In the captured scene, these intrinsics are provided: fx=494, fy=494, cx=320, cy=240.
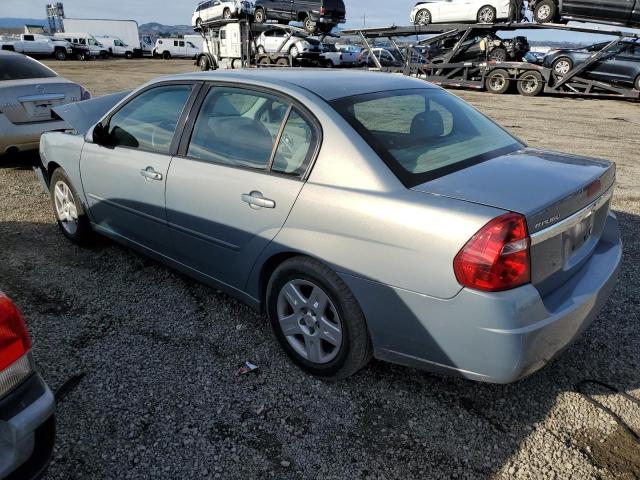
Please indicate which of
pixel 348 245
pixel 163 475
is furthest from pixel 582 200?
pixel 163 475

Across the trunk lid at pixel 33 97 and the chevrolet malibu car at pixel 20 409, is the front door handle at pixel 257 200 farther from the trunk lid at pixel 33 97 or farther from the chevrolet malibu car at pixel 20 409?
the trunk lid at pixel 33 97

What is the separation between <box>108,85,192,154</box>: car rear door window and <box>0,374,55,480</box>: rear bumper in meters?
1.91

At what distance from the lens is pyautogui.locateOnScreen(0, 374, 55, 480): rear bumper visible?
1572 mm

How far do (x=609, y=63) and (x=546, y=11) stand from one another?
2846 millimetres

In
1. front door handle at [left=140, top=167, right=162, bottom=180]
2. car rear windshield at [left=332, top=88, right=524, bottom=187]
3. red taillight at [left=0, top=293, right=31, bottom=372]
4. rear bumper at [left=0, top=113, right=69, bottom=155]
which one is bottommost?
rear bumper at [left=0, top=113, right=69, bottom=155]

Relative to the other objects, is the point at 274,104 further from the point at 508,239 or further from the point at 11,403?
the point at 11,403

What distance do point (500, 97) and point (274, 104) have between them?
16217 mm

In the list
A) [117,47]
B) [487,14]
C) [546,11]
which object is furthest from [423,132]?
[117,47]

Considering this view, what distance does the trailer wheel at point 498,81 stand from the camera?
57.9 ft

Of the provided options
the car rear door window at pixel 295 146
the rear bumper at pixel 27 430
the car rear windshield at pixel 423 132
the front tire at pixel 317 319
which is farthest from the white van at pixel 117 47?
the rear bumper at pixel 27 430

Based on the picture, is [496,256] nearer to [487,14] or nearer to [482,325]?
[482,325]

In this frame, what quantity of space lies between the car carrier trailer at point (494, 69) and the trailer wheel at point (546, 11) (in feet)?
1.37

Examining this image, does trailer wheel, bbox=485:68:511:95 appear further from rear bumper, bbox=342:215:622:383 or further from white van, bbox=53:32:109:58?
white van, bbox=53:32:109:58

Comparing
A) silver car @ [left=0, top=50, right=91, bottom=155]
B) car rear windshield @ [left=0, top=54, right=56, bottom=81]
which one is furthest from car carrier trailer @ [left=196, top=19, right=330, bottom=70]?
silver car @ [left=0, top=50, right=91, bottom=155]
